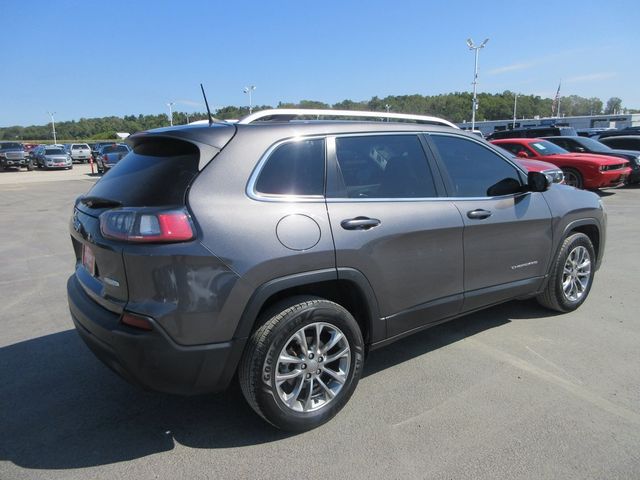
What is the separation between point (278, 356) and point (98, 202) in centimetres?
140

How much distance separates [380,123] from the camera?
339cm

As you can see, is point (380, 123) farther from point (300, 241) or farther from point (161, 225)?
point (161, 225)

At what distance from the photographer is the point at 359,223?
292 cm

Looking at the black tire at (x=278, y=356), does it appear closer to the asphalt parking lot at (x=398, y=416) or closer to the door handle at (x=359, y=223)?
the asphalt parking lot at (x=398, y=416)

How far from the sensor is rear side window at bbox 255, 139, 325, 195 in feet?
8.96

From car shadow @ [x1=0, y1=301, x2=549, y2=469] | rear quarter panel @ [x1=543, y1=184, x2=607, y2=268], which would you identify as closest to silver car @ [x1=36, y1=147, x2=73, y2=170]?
car shadow @ [x1=0, y1=301, x2=549, y2=469]

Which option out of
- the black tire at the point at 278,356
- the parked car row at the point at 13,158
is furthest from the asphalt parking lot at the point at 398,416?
the parked car row at the point at 13,158

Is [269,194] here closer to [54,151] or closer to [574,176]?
[574,176]

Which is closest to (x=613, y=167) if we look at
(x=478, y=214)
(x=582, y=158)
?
(x=582, y=158)

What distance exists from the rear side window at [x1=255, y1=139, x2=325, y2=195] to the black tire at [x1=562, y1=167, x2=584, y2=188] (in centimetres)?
1229

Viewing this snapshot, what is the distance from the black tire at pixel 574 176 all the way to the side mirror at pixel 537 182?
1037 cm

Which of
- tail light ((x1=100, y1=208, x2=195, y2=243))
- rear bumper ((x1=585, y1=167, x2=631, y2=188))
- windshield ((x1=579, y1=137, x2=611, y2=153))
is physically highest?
tail light ((x1=100, y1=208, x2=195, y2=243))

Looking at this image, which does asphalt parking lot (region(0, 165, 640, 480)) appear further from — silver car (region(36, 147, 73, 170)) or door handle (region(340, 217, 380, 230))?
silver car (region(36, 147, 73, 170))

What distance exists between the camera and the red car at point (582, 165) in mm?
12945
